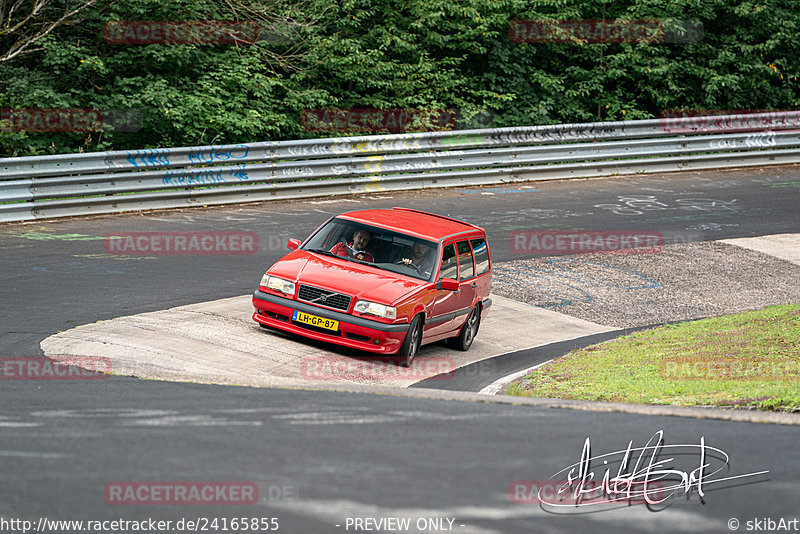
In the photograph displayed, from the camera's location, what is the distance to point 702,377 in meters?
8.99

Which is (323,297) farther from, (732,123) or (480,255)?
(732,123)

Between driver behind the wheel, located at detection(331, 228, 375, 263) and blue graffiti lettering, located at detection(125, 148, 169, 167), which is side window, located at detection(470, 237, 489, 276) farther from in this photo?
blue graffiti lettering, located at detection(125, 148, 169, 167)

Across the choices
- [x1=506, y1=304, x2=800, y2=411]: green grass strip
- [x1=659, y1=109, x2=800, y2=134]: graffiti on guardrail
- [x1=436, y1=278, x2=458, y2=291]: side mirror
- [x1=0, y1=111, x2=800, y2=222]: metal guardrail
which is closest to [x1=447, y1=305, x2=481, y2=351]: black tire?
[x1=436, y1=278, x2=458, y2=291]: side mirror

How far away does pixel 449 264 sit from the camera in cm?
1116

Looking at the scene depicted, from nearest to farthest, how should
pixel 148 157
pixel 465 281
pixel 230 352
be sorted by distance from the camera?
pixel 230 352
pixel 465 281
pixel 148 157

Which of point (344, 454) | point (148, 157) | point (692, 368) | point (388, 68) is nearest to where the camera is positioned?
point (344, 454)

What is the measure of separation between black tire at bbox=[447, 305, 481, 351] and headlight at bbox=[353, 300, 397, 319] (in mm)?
1727

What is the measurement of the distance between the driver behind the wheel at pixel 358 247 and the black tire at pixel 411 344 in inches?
43.9

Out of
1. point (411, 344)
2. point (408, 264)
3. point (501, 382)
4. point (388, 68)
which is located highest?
point (388, 68)

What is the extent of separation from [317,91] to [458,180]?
396 cm

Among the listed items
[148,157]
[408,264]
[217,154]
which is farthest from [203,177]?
[408,264]

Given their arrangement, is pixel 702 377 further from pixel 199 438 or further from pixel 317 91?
pixel 317 91

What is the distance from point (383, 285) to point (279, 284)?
1215 millimetres

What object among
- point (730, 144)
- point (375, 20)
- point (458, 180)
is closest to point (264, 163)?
point (458, 180)
